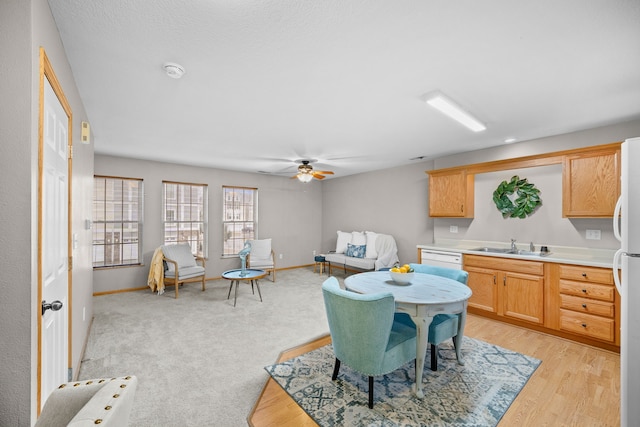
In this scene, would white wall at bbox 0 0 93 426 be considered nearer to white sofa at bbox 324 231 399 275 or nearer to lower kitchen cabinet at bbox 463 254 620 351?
lower kitchen cabinet at bbox 463 254 620 351

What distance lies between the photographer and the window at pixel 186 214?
5.68 meters

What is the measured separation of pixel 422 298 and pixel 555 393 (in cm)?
133

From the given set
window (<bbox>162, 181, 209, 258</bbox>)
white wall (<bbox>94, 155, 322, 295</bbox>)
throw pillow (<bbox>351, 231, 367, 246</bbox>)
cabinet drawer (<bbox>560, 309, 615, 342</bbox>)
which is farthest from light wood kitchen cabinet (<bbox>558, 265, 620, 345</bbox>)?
window (<bbox>162, 181, 209, 258</bbox>)

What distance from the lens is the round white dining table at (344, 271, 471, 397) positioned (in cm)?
209

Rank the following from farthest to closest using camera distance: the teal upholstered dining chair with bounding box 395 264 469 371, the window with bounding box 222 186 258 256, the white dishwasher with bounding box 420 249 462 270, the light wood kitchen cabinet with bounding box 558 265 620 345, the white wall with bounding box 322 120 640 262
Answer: the window with bounding box 222 186 258 256, the white dishwasher with bounding box 420 249 462 270, the white wall with bounding box 322 120 640 262, the light wood kitchen cabinet with bounding box 558 265 620 345, the teal upholstered dining chair with bounding box 395 264 469 371

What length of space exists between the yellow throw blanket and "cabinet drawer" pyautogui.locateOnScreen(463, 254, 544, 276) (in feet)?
16.6

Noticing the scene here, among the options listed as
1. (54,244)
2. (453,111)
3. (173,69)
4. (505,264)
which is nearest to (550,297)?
(505,264)

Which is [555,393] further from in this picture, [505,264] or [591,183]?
[591,183]

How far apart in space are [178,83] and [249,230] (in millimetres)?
4721

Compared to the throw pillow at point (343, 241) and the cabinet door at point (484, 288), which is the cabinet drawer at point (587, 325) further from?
the throw pillow at point (343, 241)

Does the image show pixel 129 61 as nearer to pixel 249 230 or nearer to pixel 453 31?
pixel 453 31

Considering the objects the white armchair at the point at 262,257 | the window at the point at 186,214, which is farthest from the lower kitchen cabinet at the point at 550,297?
the window at the point at 186,214

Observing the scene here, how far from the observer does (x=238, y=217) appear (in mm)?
6586

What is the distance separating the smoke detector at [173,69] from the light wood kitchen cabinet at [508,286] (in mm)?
4073
